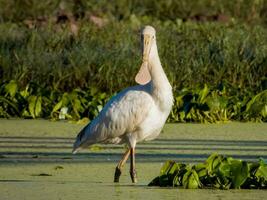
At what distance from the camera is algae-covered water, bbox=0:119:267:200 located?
7555 mm

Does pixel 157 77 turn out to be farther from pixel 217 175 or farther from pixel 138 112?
pixel 217 175

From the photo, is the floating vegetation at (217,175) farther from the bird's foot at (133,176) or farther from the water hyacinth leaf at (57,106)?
the water hyacinth leaf at (57,106)

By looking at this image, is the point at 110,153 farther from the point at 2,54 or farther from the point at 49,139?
the point at 2,54

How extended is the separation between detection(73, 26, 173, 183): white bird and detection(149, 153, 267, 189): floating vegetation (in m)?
0.56

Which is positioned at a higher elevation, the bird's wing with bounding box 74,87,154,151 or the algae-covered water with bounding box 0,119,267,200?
the bird's wing with bounding box 74,87,154,151

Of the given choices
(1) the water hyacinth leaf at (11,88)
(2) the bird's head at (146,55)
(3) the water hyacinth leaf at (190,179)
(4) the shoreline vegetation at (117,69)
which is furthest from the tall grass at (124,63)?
(3) the water hyacinth leaf at (190,179)

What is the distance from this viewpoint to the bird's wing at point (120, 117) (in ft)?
27.8

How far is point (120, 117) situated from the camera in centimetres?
857

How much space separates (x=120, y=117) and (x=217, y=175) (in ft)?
3.89

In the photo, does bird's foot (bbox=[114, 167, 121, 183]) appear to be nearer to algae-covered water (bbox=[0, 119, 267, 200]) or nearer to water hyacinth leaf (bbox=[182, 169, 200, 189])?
algae-covered water (bbox=[0, 119, 267, 200])

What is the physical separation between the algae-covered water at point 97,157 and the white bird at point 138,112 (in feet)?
0.85

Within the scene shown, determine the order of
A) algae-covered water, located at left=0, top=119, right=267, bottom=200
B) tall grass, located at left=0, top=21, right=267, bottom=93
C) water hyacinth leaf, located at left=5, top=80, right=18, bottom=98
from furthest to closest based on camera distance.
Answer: tall grass, located at left=0, top=21, right=267, bottom=93 < water hyacinth leaf, located at left=5, top=80, right=18, bottom=98 < algae-covered water, located at left=0, top=119, right=267, bottom=200

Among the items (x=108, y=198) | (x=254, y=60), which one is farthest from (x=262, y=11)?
(x=108, y=198)

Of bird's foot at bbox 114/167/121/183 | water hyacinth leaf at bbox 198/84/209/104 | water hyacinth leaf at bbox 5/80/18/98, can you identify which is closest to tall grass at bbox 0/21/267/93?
water hyacinth leaf at bbox 5/80/18/98
